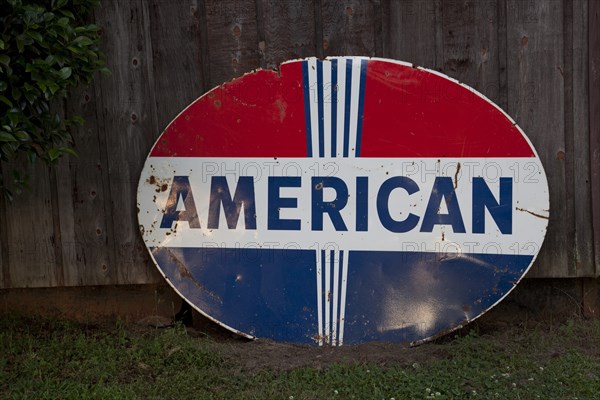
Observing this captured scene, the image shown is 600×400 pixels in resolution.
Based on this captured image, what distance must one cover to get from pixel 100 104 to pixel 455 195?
1.93m

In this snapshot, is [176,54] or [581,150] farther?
[176,54]

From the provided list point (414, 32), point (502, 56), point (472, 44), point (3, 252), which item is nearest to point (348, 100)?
point (414, 32)

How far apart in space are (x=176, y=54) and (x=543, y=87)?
Answer: 1.90m

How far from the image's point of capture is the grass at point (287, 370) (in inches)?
116

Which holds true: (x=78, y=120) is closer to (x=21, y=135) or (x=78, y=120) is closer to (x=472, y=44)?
(x=21, y=135)

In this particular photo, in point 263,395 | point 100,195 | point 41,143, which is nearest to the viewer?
point 263,395

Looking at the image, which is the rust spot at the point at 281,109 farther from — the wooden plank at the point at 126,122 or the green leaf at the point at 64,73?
the green leaf at the point at 64,73

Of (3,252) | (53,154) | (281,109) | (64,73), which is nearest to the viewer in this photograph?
(64,73)

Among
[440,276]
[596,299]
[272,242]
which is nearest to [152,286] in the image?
[272,242]

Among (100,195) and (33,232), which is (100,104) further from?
(33,232)

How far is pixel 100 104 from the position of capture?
3633mm

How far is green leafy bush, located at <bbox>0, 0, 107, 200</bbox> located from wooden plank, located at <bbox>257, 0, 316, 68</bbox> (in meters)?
0.84

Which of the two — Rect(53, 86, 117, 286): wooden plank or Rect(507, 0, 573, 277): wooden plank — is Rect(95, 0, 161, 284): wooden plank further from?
Rect(507, 0, 573, 277): wooden plank

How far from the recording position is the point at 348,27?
3465 mm
